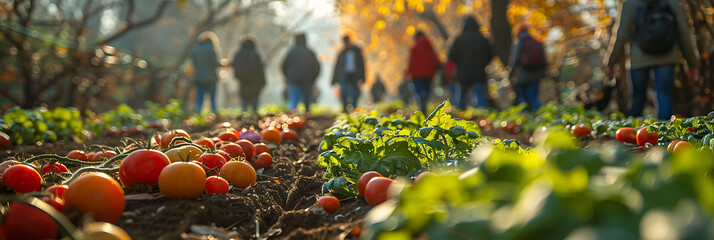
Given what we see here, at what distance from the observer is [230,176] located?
2.90 meters

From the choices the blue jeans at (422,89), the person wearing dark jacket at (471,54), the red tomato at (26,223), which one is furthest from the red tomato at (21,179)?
the blue jeans at (422,89)

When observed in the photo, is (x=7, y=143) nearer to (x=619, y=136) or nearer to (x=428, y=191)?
(x=428, y=191)

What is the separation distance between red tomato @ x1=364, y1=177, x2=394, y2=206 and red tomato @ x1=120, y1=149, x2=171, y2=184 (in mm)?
1049

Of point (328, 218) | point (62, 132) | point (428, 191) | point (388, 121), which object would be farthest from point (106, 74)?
point (428, 191)

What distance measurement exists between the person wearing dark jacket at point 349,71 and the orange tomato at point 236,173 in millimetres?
A: 10147

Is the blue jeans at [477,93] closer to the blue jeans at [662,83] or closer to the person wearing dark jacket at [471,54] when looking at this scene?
the person wearing dark jacket at [471,54]

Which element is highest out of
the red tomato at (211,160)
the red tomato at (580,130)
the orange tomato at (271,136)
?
the red tomato at (211,160)

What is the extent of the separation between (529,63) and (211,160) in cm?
802

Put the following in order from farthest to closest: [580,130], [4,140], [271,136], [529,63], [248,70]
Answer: [248,70]
[529,63]
[271,136]
[580,130]
[4,140]

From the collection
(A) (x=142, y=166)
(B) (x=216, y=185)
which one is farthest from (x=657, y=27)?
(A) (x=142, y=166)

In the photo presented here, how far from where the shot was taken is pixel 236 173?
291 cm

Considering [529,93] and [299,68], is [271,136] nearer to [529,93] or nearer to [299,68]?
[529,93]

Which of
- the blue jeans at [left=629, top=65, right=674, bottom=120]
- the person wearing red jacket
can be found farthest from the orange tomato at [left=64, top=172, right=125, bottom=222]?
the person wearing red jacket

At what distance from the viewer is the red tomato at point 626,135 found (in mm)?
4211
